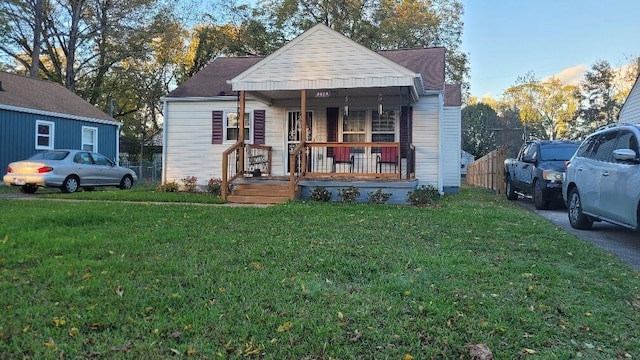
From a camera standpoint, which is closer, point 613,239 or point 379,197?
point 613,239

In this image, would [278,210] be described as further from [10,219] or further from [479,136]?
[479,136]

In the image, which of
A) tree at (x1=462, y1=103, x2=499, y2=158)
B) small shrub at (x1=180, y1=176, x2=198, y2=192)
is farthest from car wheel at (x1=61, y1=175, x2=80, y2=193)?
tree at (x1=462, y1=103, x2=499, y2=158)

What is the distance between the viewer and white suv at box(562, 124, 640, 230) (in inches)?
245

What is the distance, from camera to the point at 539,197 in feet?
37.1

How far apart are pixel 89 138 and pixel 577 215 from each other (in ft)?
68.2

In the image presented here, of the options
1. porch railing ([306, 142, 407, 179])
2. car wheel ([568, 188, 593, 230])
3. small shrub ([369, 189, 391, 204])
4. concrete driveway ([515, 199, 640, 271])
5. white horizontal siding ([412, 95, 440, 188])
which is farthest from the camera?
white horizontal siding ([412, 95, 440, 188])

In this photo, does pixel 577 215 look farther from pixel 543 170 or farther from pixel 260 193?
pixel 260 193

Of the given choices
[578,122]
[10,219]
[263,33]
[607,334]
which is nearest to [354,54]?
[10,219]

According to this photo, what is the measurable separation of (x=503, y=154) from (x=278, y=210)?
33.5 feet

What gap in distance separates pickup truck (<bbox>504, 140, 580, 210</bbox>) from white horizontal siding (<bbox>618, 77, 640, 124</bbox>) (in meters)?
7.85

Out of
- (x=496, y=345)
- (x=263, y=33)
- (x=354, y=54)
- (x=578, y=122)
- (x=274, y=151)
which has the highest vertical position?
(x=263, y=33)

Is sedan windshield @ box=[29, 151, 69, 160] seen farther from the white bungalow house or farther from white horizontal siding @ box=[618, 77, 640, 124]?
white horizontal siding @ box=[618, 77, 640, 124]

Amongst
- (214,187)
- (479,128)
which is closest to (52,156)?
(214,187)

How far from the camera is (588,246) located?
6.46m
